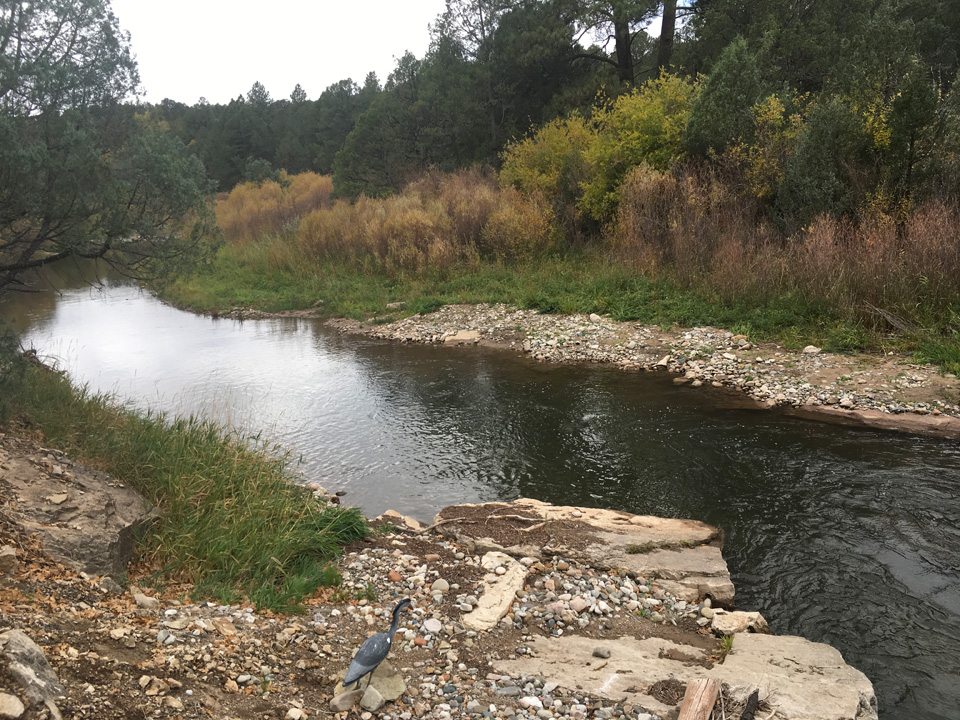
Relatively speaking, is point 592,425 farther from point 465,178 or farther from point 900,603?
point 465,178

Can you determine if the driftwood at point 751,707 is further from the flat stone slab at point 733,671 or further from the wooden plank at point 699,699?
the wooden plank at point 699,699

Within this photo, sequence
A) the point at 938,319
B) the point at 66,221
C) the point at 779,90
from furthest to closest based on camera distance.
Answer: the point at 779,90 < the point at 938,319 < the point at 66,221

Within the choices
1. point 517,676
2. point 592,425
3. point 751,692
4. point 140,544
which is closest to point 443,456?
point 592,425

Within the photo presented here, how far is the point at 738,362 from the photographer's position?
38.6 ft

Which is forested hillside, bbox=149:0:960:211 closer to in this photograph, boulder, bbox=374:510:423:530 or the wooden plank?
boulder, bbox=374:510:423:530

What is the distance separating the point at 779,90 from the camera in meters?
18.5

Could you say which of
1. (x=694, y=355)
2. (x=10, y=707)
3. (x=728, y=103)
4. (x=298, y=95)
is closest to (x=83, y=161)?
(x=10, y=707)

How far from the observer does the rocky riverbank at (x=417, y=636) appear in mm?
3410

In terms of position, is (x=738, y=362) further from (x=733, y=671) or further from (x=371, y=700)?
(x=371, y=700)

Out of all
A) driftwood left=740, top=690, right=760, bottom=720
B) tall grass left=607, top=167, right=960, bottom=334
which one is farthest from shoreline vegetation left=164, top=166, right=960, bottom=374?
driftwood left=740, top=690, right=760, bottom=720

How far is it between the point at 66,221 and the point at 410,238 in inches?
513

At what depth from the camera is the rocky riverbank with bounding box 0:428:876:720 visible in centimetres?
341

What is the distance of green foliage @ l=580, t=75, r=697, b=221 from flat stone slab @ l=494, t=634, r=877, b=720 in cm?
1467

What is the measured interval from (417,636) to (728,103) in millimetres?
15730
